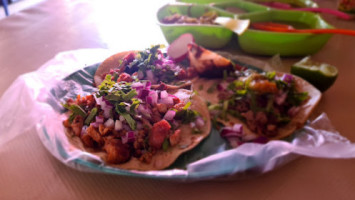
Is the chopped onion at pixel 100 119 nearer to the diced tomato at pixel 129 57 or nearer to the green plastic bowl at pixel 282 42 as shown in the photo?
the diced tomato at pixel 129 57

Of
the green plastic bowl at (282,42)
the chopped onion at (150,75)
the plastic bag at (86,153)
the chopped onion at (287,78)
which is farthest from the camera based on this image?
the green plastic bowl at (282,42)

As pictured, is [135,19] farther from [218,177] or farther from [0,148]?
[218,177]

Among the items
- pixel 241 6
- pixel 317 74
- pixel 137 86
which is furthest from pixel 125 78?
pixel 241 6

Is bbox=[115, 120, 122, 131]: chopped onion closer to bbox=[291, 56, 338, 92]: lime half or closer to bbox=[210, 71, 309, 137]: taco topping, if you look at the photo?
bbox=[210, 71, 309, 137]: taco topping

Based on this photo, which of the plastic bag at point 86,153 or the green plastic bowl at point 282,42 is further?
the green plastic bowl at point 282,42

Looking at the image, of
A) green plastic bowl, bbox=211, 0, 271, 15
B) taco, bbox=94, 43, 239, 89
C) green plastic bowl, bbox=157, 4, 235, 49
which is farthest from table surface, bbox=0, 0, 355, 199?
green plastic bowl, bbox=211, 0, 271, 15

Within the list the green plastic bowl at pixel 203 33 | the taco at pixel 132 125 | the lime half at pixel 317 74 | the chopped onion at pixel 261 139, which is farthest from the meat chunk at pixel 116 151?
the lime half at pixel 317 74

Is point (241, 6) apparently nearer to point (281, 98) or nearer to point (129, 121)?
point (281, 98)
